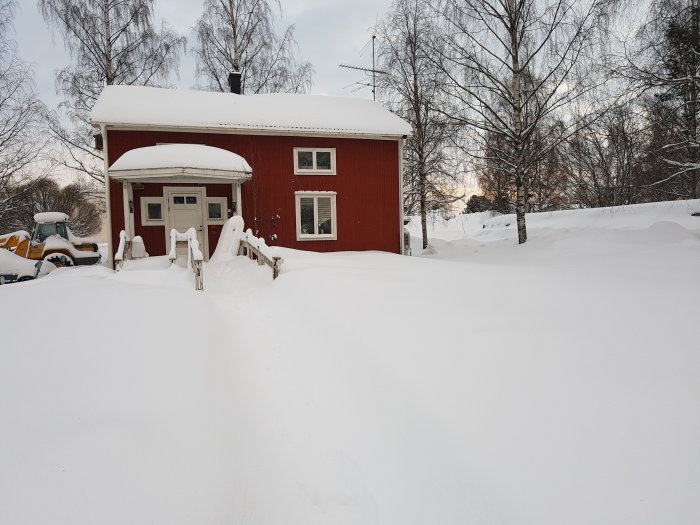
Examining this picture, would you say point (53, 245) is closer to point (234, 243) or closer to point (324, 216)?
point (234, 243)

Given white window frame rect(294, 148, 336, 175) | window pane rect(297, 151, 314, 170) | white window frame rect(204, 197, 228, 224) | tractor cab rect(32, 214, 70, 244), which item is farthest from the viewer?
tractor cab rect(32, 214, 70, 244)

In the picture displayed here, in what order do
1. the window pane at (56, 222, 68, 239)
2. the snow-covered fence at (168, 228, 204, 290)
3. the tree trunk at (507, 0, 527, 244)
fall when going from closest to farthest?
the snow-covered fence at (168, 228, 204, 290), the tree trunk at (507, 0, 527, 244), the window pane at (56, 222, 68, 239)

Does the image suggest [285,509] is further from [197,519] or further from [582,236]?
[582,236]

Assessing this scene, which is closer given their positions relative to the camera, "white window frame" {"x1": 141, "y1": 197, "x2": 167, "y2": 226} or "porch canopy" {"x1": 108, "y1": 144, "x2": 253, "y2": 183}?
"porch canopy" {"x1": 108, "y1": 144, "x2": 253, "y2": 183}

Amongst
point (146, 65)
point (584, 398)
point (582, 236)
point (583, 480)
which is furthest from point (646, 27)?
point (146, 65)

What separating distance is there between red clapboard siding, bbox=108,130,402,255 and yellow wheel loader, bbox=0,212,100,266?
2.95 meters

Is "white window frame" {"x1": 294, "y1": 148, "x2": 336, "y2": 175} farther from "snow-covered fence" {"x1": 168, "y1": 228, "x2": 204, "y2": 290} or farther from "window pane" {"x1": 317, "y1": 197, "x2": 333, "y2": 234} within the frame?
"snow-covered fence" {"x1": 168, "y1": 228, "x2": 204, "y2": 290}

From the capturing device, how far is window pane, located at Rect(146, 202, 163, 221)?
486 inches

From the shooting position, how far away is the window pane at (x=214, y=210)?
13.0 meters

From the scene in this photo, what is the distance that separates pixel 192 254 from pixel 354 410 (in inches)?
247

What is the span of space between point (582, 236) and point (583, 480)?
12.6 meters

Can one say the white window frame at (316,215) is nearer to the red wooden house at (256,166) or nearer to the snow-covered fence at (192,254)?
the red wooden house at (256,166)

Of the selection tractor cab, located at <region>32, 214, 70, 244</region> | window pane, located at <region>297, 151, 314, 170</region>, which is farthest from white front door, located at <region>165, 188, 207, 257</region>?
tractor cab, located at <region>32, 214, 70, 244</region>

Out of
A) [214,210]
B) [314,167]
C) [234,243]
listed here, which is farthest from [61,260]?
[314,167]
